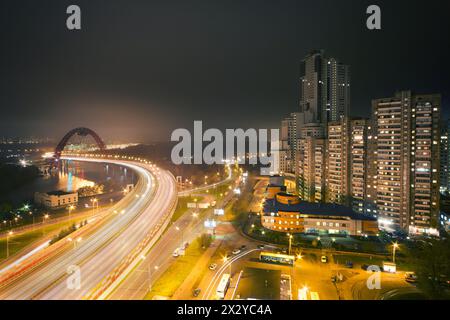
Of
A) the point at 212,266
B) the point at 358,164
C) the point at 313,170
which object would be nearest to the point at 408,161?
the point at 358,164

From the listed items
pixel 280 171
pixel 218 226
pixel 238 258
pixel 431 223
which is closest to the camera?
pixel 238 258

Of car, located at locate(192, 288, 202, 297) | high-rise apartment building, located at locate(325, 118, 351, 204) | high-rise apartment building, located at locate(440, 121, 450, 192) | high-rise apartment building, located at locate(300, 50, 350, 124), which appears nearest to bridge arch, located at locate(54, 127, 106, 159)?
high-rise apartment building, located at locate(300, 50, 350, 124)

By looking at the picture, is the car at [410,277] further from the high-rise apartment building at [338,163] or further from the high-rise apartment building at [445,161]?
the high-rise apartment building at [445,161]

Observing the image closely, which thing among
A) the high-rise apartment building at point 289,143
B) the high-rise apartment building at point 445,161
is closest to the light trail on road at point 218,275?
the high-rise apartment building at point 289,143

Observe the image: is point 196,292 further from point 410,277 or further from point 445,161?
point 445,161
